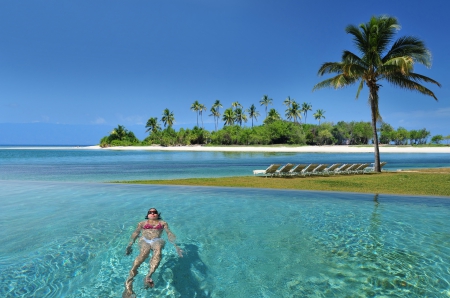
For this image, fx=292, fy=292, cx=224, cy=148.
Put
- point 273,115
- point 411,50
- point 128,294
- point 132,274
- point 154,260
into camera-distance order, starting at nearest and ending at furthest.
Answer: point 128,294 → point 132,274 → point 154,260 → point 411,50 → point 273,115

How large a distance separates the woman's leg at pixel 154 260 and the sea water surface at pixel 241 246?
18 centimetres

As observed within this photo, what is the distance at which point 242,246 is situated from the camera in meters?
6.96

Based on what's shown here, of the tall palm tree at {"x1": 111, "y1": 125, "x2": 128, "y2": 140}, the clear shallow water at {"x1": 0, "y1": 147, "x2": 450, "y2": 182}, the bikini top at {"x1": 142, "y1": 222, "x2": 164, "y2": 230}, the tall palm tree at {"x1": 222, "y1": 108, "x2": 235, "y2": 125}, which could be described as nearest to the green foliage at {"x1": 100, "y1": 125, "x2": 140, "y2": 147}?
the tall palm tree at {"x1": 111, "y1": 125, "x2": 128, "y2": 140}

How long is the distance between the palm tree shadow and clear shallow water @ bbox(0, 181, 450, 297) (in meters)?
0.02

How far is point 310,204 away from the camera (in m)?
11.0

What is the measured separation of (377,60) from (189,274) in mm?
18713

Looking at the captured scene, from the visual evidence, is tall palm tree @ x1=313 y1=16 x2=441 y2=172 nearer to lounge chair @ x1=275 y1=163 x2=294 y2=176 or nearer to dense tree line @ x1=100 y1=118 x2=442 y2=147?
lounge chair @ x1=275 y1=163 x2=294 y2=176

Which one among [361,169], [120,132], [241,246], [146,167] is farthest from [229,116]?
[241,246]

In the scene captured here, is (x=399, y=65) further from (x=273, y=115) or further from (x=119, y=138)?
(x=119, y=138)

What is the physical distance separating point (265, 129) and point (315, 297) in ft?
291

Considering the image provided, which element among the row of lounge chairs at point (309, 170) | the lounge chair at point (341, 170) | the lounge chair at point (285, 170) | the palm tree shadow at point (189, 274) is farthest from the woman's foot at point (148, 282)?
the lounge chair at point (341, 170)

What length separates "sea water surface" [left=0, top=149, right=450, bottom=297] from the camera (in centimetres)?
514

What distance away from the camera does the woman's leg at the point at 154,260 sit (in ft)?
16.3

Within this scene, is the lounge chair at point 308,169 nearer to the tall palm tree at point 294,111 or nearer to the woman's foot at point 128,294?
the woman's foot at point 128,294
